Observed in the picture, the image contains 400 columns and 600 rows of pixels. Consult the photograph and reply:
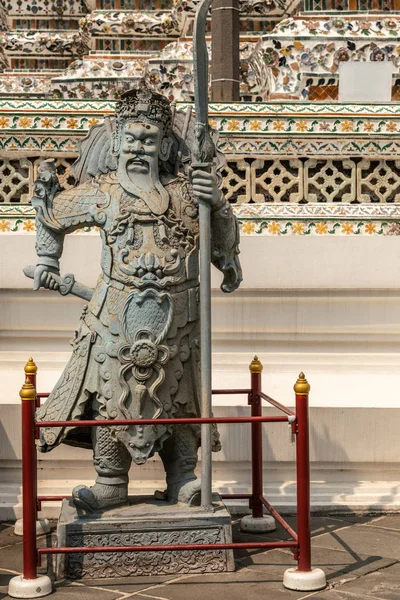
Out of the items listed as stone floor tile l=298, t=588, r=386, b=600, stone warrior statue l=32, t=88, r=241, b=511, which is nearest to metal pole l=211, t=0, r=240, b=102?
stone warrior statue l=32, t=88, r=241, b=511

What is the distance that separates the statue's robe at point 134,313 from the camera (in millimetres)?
4730

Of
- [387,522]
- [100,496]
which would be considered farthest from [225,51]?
[100,496]

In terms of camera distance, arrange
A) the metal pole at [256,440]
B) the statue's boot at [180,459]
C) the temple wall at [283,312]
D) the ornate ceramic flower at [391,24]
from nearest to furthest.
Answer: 1. the statue's boot at [180,459]
2. the metal pole at [256,440]
3. the temple wall at [283,312]
4. the ornate ceramic flower at [391,24]

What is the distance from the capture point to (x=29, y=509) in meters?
4.44

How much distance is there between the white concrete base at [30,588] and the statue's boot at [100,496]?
0.41m

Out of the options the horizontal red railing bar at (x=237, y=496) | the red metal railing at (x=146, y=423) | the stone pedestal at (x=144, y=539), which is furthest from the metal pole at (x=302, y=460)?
the horizontal red railing bar at (x=237, y=496)

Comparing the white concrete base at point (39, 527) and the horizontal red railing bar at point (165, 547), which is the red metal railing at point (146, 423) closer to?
the horizontal red railing bar at point (165, 547)

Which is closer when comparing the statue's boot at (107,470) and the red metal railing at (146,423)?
the red metal railing at (146,423)

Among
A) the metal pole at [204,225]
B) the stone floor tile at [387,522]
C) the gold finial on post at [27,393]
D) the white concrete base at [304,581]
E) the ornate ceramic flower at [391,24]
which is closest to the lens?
the gold finial on post at [27,393]

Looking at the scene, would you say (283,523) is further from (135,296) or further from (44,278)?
(44,278)

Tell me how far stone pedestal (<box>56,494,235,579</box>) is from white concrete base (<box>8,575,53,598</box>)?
0.72ft

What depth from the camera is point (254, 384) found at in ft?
17.6

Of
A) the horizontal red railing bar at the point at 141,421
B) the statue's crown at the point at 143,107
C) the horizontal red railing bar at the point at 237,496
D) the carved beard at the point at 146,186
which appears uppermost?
the statue's crown at the point at 143,107

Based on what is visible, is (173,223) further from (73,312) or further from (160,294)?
(73,312)
